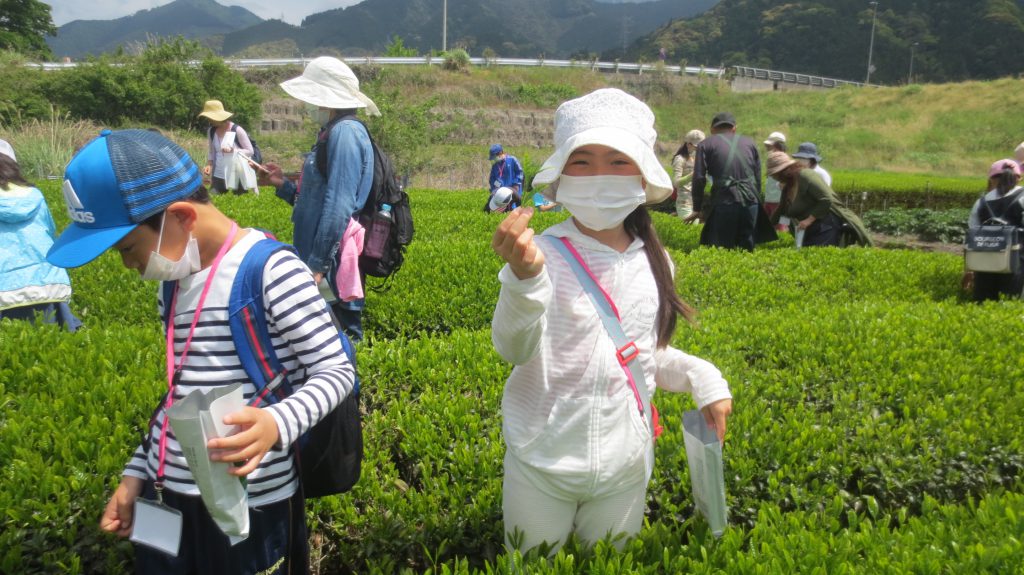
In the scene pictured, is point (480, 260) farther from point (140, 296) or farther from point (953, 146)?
point (953, 146)

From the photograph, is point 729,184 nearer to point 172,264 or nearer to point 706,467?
point 706,467

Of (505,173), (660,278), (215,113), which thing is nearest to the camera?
(660,278)

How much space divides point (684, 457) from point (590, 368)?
1308 mm

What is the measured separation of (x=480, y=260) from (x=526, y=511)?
479 centimetres

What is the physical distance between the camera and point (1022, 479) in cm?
297

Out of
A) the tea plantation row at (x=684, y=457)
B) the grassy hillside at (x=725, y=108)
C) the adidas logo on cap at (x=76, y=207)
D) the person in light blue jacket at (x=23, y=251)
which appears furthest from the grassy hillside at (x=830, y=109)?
the adidas logo on cap at (x=76, y=207)

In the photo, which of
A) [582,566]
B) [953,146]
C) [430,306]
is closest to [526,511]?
[582,566]

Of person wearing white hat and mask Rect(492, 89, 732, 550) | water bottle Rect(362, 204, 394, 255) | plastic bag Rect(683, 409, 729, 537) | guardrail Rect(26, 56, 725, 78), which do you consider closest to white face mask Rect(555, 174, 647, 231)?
person wearing white hat and mask Rect(492, 89, 732, 550)

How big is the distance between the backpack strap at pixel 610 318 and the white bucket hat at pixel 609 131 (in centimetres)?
24

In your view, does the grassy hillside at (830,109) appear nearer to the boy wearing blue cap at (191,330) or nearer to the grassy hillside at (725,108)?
the grassy hillside at (725,108)

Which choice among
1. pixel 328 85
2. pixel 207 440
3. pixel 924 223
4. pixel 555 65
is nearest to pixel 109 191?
pixel 207 440

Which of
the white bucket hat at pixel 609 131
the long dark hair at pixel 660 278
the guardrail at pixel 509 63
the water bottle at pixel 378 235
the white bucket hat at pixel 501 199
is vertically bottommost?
the white bucket hat at pixel 501 199

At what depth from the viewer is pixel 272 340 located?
1.75 m

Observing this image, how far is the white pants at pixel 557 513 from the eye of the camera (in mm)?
1863
